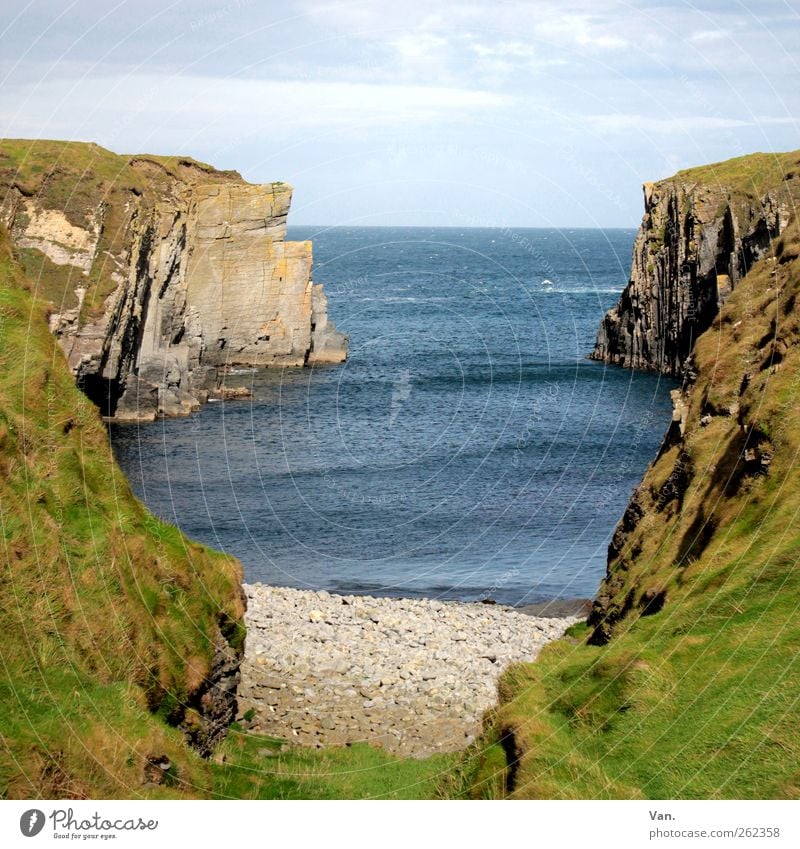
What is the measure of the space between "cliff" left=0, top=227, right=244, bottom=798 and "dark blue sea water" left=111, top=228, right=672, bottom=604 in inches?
950

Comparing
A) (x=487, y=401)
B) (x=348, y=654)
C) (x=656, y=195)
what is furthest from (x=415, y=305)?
(x=348, y=654)

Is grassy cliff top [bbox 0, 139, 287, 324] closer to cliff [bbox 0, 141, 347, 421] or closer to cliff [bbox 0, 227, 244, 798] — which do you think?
cliff [bbox 0, 141, 347, 421]

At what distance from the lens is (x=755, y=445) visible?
19859 mm

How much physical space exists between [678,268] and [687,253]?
1830 mm

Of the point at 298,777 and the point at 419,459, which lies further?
the point at 419,459

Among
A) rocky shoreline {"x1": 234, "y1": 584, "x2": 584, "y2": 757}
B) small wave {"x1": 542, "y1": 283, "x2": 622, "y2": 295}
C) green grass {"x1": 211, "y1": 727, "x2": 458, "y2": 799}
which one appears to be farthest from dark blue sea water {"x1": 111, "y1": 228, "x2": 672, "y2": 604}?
small wave {"x1": 542, "y1": 283, "x2": 622, "y2": 295}

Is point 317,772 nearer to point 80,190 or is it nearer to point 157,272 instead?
point 80,190

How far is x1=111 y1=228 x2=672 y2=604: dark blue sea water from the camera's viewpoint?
48.2m

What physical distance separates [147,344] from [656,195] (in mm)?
58302
